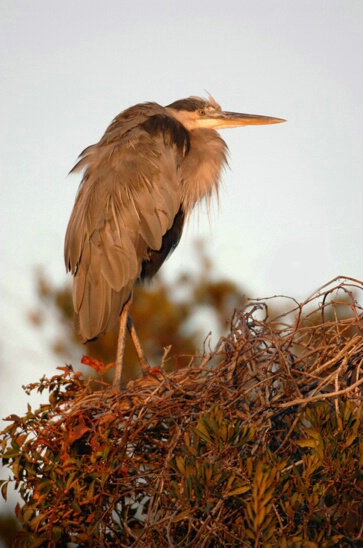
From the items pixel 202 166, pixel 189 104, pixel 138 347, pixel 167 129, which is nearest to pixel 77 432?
pixel 138 347

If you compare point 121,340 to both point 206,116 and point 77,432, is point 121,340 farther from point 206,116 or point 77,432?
point 206,116

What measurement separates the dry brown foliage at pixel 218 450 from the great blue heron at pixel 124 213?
1.23 metres

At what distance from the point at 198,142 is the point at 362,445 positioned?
348 centimetres

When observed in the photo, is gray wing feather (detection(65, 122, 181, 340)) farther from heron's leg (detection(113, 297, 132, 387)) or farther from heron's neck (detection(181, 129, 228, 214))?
heron's neck (detection(181, 129, 228, 214))

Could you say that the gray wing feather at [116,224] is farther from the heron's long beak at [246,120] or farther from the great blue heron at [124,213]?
the heron's long beak at [246,120]

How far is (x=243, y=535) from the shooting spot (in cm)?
278

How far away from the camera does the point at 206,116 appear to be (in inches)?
240

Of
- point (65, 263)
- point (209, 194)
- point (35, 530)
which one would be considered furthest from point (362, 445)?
point (209, 194)

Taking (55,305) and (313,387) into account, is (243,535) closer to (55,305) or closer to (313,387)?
(313,387)

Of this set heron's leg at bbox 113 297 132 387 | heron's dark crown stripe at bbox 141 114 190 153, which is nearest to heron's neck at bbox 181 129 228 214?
heron's dark crown stripe at bbox 141 114 190 153

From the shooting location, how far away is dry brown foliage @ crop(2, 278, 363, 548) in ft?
8.87

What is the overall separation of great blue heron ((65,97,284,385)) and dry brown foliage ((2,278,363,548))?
4.04 ft

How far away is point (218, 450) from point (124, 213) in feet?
8.47

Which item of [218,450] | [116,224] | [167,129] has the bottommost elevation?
[218,450]
